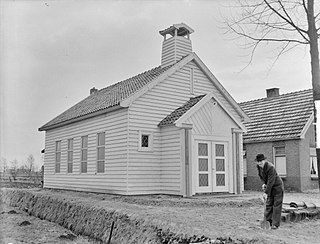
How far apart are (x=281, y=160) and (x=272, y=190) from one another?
31.8 ft

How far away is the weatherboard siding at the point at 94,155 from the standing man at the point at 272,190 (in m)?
5.34

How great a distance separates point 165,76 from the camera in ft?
39.0

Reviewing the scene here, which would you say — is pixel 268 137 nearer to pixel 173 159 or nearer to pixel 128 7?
pixel 173 159

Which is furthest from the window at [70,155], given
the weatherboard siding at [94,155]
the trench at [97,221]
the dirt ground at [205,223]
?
the dirt ground at [205,223]

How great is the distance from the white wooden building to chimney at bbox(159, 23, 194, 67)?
0.03 meters

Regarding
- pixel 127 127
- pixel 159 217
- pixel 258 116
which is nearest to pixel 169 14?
pixel 159 217

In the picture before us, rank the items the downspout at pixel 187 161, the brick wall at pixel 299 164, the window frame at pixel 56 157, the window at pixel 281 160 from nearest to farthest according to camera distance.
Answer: the downspout at pixel 187 161 < the brick wall at pixel 299 164 < the window at pixel 281 160 < the window frame at pixel 56 157

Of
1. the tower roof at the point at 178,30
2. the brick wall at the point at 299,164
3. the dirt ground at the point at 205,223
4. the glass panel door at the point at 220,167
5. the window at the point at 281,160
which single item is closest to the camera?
the dirt ground at the point at 205,223

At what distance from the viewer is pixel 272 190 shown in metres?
6.20

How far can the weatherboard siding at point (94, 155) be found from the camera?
36.3 ft

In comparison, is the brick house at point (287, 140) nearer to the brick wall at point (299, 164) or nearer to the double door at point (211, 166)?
the brick wall at point (299, 164)

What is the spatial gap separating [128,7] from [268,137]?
497 inches

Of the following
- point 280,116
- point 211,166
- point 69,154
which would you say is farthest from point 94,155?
point 280,116

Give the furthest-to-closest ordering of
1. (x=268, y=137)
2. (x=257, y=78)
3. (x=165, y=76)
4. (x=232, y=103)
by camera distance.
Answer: (x=268, y=137)
(x=232, y=103)
(x=165, y=76)
(x=257, y=78)
